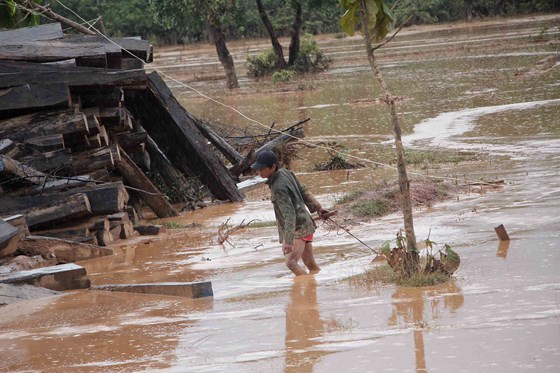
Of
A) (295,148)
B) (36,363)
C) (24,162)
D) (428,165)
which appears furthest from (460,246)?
(295,148)

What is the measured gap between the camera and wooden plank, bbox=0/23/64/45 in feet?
44.5

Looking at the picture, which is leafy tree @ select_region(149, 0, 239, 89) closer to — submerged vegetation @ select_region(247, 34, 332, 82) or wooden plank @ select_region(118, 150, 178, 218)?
submerged vegetation @ select_region(247, 34, 332, 82)

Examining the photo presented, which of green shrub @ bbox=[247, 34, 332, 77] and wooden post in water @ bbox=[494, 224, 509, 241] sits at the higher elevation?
wooden post in water @ bbox=[494, 224, 509, 241]

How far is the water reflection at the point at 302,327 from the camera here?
247 inches

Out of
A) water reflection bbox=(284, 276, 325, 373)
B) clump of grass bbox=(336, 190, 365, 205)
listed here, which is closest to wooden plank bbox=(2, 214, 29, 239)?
water reflection bbox=(284, 276, 325, 373)

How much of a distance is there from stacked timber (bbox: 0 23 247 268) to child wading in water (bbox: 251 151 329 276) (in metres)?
2.92

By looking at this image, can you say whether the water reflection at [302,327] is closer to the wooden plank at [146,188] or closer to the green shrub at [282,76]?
the wooden plank at [146,188]

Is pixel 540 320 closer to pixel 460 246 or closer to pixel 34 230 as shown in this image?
pixel 460 246

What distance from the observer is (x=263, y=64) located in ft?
145

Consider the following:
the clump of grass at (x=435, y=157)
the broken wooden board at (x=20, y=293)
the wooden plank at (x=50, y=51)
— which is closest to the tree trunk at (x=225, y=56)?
the clump of grass at (x=435, y=157)

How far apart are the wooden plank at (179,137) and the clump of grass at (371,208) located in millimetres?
3127

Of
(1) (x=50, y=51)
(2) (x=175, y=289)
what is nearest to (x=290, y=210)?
(2) (x=175, y=289)

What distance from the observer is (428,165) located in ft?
56.1

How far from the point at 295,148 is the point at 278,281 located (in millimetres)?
9730
